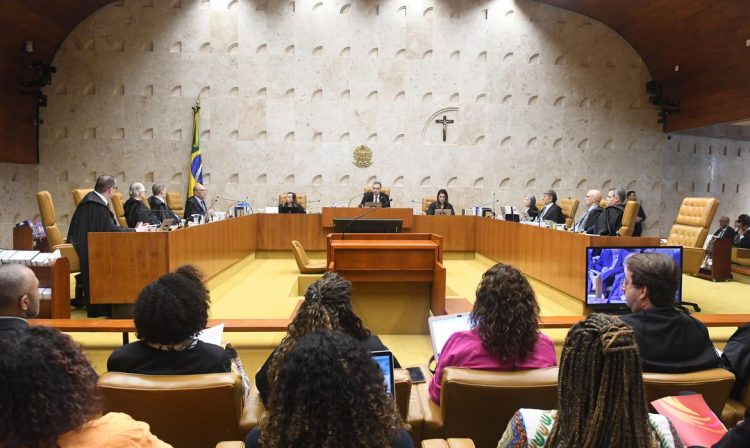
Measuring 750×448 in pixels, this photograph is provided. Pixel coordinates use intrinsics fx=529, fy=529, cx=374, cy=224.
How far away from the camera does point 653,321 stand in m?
2.08

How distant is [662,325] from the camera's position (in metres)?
2.06

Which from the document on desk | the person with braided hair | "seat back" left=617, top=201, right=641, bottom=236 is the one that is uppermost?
"seat back" left=617, top=201, right=641, bottom=236

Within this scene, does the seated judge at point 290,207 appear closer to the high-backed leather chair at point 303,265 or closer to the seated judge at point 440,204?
the seated judge at point 440,204

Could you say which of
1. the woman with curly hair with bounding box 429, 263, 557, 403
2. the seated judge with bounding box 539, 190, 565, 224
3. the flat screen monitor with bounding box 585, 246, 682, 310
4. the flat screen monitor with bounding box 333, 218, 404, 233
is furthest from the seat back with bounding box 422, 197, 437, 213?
the woman with curly hair with bounding box 429, 263, 557, 403

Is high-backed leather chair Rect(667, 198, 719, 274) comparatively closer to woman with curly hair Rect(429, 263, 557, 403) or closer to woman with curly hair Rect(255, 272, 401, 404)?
woman with curly hair Rect(429, 263, 557, 403)

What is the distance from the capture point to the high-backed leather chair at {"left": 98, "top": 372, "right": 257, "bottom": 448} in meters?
1.64

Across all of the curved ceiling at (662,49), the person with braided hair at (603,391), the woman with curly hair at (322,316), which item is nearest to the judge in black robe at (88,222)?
the woman with curly hair at (322,316)

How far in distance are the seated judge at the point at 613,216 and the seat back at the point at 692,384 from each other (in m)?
4.45

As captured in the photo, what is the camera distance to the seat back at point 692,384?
1.81m

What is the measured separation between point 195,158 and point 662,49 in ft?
32.0

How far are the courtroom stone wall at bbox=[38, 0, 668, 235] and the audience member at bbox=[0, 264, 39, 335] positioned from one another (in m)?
8.88

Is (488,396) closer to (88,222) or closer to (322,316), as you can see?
(322,316)

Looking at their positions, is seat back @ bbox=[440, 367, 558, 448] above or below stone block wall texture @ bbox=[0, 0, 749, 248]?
below

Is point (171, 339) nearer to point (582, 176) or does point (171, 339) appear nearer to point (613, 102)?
point (582, 176)
